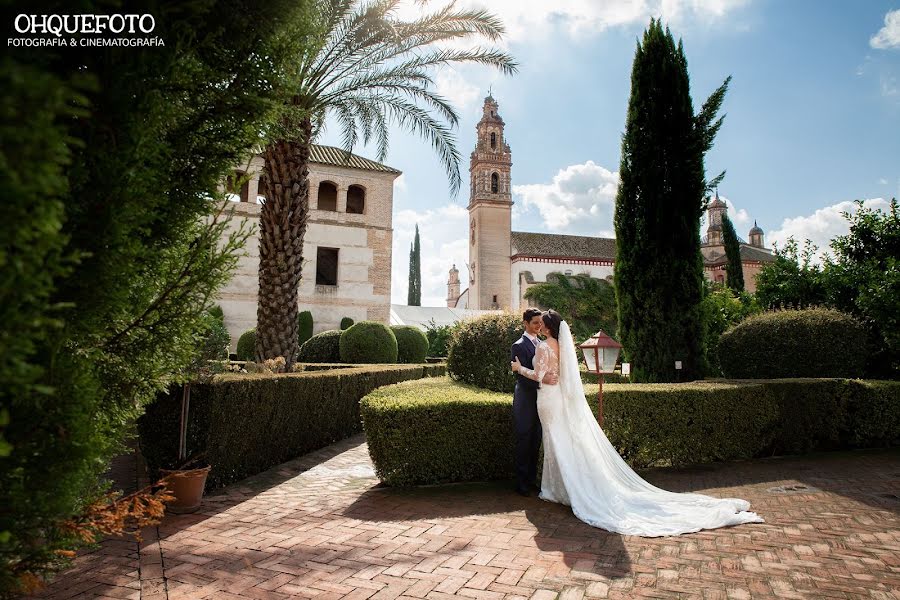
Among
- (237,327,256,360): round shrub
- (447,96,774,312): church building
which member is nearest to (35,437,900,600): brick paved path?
(237,327,256,360): round shrub

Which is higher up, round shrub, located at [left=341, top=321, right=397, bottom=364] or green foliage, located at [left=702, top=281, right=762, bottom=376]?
green foliage, located at [left=702, top=281, right=762, bottom=376]

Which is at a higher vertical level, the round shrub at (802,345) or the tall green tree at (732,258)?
the tall green tree at (732,258)

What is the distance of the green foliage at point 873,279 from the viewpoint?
1030 centimetres

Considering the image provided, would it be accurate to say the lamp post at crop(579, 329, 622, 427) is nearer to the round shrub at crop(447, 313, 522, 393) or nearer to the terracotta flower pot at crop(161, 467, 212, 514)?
the round shrub at crop(447, 313, 522, 393)

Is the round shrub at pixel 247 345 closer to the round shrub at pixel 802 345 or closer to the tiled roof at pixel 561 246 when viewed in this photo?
the round shrub at pixel 802 345

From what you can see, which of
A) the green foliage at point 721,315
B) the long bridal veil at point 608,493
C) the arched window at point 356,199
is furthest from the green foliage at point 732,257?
the long bridal veil at point 608,493

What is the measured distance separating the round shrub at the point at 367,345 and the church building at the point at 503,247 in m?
33.0

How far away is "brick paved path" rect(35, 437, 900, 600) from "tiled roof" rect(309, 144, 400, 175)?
22.3m

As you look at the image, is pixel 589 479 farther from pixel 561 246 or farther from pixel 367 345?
pixel 561 246

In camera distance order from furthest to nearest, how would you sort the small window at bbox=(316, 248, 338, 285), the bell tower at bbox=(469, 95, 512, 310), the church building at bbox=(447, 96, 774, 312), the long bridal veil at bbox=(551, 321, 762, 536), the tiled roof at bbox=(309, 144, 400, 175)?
the bell tower at bbox=(469, 95, 512, 310) → the church building at bbox=(447, 96, 774, 312) → the small window at bbox=(316, 248, 338, 285) → the tiled roof at bbox=(309, 144, 400, 175) → the long bridal veil at bbox=(551, 321, 762, 536)

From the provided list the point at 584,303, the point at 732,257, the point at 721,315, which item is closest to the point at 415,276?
the point at 584,303

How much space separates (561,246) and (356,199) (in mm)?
28189

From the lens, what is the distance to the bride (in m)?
4.71

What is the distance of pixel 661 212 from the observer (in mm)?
11367
